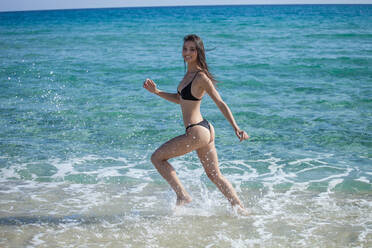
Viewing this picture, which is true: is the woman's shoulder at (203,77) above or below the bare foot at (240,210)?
above

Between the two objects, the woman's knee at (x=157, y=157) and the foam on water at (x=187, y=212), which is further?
the woman's knee at (x=157, y=157)

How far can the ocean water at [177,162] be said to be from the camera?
15.5 feet

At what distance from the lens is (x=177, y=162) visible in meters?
7.27

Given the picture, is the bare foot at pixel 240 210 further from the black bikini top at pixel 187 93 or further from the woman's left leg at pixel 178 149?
the black bikini top at pixel 187 93

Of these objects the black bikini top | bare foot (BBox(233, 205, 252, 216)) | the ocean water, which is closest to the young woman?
the black bikini top

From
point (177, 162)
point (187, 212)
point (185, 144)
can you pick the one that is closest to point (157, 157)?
point (185, 144)

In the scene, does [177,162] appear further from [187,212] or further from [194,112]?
[194,112]

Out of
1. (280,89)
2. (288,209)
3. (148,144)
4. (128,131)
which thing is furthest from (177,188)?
(280,89)

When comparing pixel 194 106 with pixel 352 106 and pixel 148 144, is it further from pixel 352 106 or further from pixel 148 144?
pixel 352 106

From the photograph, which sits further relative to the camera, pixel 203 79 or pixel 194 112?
pixel 194 112

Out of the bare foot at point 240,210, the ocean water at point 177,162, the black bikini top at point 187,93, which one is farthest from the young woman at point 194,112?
the bare foot at point 240,210

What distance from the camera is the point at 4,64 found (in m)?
18.8

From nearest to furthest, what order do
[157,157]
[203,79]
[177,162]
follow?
[203,79], [157,157], [177,162]

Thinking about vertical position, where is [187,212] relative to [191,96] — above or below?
below
